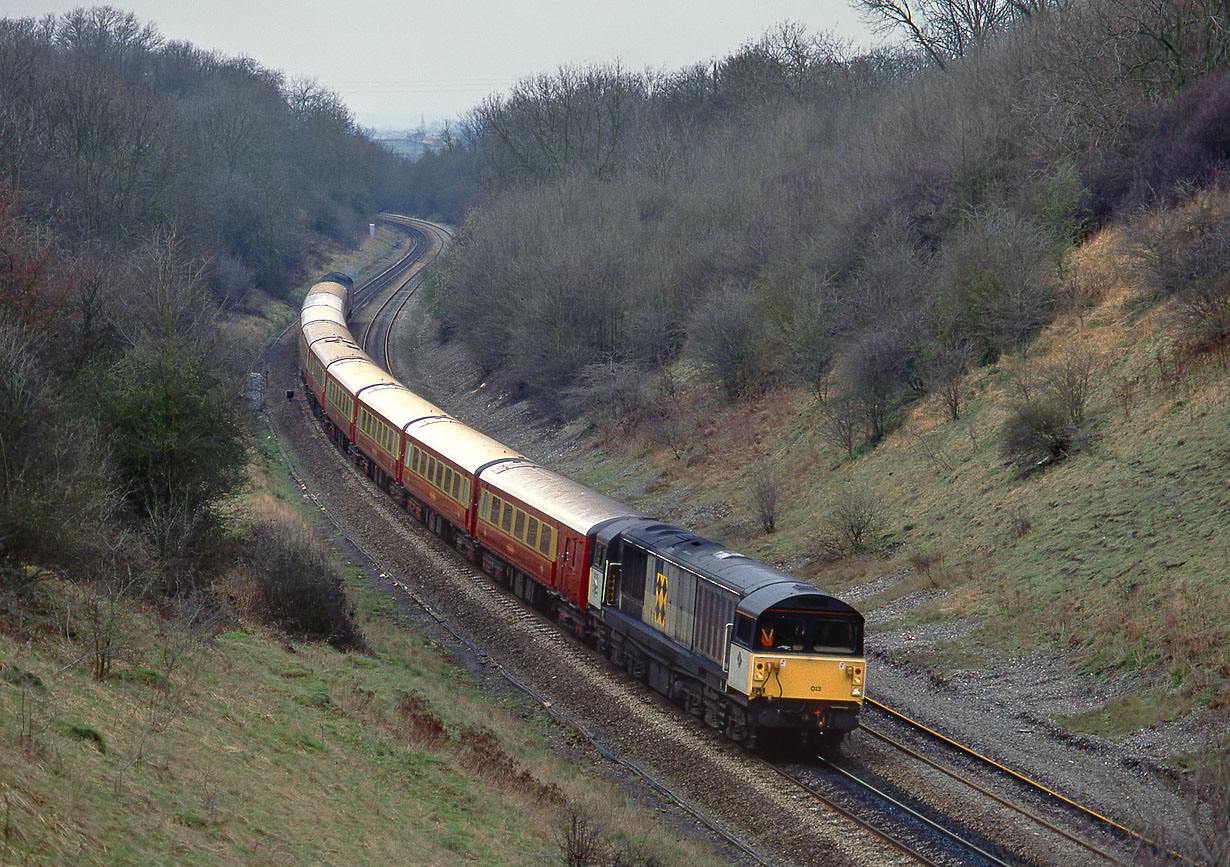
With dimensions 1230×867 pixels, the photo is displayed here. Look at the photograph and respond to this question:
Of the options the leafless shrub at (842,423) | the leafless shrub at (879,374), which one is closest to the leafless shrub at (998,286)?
the leafless shrub at (879,374)

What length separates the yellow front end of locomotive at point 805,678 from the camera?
15227 mm

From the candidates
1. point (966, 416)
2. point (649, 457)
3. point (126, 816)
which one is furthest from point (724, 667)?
point (649, 457)

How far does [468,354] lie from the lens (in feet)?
197

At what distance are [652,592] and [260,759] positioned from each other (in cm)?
797

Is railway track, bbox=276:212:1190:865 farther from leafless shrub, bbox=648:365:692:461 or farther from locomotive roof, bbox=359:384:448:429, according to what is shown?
leafless shrub, bbox=648:365:692:461

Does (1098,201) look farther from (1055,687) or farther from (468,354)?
(468,354)

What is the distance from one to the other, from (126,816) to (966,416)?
2521 centimetres

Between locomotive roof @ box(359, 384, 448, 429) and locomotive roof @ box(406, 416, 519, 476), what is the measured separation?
0.97 m

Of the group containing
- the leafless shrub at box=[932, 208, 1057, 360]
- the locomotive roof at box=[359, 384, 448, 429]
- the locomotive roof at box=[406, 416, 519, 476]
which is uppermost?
the leafless shrub at box=[932, 208, 1057, 360]

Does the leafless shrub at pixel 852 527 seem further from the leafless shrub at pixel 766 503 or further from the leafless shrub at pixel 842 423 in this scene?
the leafless shrub at pixel 842 423

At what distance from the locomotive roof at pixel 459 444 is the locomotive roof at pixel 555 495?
0.97 meters

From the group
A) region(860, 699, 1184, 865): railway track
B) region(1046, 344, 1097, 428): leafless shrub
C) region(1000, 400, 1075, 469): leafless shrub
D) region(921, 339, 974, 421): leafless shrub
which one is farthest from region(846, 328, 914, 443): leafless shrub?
region(860, 699, 1184, 865): railway track

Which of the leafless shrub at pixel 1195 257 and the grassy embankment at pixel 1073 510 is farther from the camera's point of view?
the leafless shrub at pixel 1195 257

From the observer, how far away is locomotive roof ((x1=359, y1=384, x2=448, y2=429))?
32.7 metres
